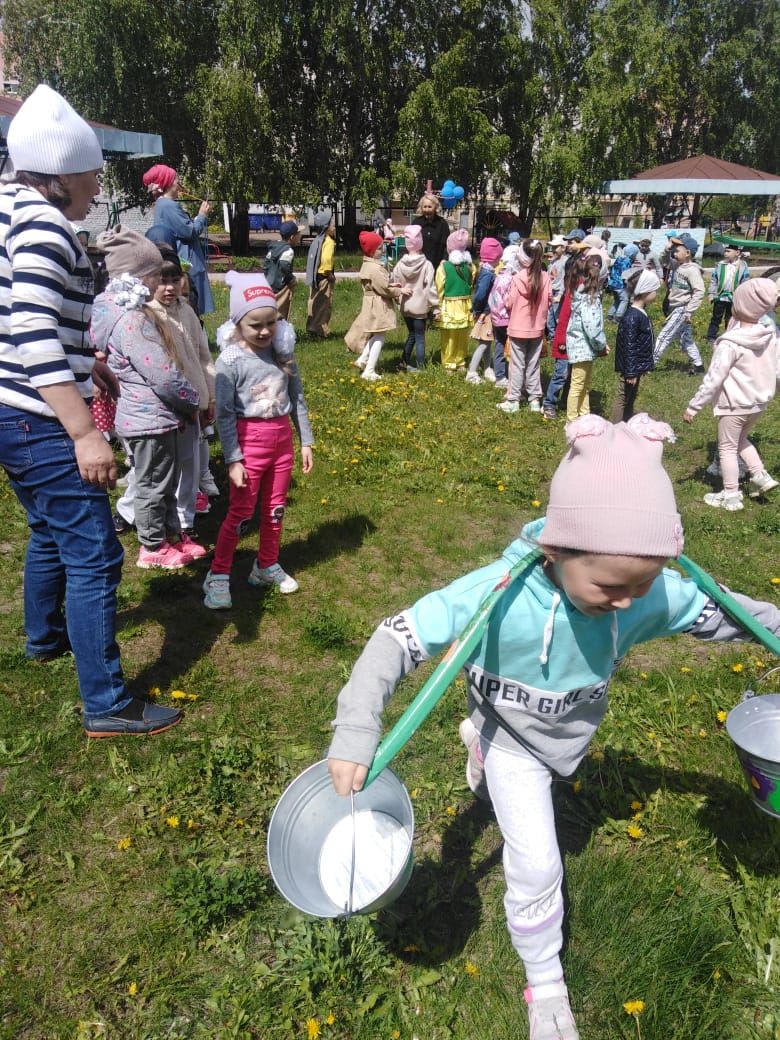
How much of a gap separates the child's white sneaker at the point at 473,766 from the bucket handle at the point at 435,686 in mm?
845

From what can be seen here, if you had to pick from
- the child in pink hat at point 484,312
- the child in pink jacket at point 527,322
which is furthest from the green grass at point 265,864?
the child in pink hat at point 484,312

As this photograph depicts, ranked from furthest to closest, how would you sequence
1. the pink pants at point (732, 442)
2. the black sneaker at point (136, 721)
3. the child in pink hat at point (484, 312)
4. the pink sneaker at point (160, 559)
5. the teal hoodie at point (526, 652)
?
1. the child in pink hat at point (484, 312)
2. the pink pants at point (732, 442)
3. the pink sneaker at point (160, 559)
4. the black sneaker at point (136, 721)
5. the teal hoodie at point (526, 652)

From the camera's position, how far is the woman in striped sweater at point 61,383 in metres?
2.63

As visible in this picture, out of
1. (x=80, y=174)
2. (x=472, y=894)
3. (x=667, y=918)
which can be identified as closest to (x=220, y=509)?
(x=80, y=174)

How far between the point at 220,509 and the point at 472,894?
384 cm

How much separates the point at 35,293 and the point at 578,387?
6632mm

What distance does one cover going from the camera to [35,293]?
262cm

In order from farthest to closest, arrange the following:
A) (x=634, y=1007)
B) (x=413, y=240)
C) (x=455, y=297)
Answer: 1. (x=455, y=297)
2. (x=413, y=240)
3. (x=634, y=1007)

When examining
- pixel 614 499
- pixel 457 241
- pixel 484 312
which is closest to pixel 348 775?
pixel 614 499

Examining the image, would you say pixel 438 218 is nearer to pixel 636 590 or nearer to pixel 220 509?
pixel 220 509

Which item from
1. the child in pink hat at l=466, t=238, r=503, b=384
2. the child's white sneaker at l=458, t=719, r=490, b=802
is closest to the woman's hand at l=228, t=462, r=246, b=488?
the child's white sneaker at l=458, t=719, r=490, b=802

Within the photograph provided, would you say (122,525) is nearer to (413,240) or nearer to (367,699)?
(367,699)

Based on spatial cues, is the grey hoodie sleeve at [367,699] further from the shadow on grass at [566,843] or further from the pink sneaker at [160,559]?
the pink sneaker at [160,559]

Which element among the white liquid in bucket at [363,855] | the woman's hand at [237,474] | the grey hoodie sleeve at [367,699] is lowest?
the white liquid in bucket at [363,855]
